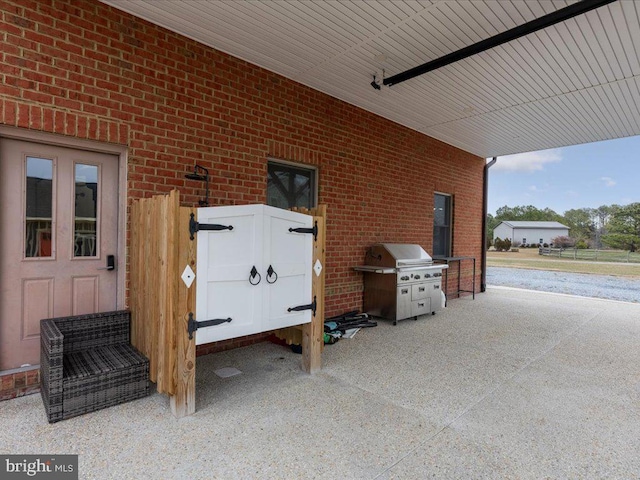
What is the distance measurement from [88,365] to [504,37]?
4.53 m

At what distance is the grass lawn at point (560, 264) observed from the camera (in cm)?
1282

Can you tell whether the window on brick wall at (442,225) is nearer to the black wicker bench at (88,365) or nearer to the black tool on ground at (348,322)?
the black tool on ground at (348,322)

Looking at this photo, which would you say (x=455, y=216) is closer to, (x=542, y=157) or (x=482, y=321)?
(x=482, y=321)

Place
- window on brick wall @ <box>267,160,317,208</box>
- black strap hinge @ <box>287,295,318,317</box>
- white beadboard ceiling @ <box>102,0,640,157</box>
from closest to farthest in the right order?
white beadboard ceiling @ <box>102,0,640,157</box> < black strap hinge @ <box>287,295,318,317</box> < window on brick wall @ <box>267,160,317,208</box>

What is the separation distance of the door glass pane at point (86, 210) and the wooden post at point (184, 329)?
51.7 inches

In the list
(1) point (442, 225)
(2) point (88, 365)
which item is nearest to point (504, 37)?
(2) point (88, 365)

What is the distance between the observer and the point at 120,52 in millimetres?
3109

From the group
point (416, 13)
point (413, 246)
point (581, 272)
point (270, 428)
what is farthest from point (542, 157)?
point (270, 428)

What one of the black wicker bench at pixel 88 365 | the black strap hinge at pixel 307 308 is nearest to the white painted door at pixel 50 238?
the black wicker bench at pixel 88 365

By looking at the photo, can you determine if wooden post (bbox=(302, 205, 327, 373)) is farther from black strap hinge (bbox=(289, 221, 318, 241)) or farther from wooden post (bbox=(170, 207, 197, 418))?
wooden post (bbox=(170, 207, 197, 418))

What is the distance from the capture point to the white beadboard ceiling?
9.96 feet

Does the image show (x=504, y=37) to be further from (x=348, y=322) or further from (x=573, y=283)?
(x=573, y=283)

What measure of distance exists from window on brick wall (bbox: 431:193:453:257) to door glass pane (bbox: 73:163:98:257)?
6283mm

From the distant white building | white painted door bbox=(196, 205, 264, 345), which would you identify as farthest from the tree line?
white painted door bbox=(196, 205, 264, 345)
